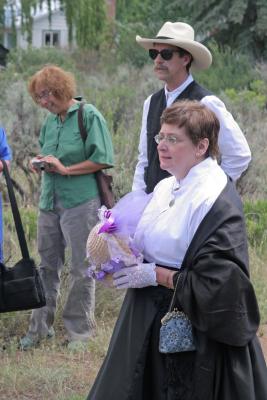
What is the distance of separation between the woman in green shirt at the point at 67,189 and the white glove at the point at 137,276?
2217 millimetres

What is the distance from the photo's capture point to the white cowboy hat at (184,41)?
5078mm

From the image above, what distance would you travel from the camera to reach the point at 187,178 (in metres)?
3.44

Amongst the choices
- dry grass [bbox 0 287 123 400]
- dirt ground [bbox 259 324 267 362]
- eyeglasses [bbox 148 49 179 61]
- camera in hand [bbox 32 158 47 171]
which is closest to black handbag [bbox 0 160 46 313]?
dry grass [bbox 0 287 123 400]

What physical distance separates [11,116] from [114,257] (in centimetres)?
791

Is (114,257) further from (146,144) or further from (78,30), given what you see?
(78,30)

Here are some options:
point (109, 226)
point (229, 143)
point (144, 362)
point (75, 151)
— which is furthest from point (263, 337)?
point (109, 226)

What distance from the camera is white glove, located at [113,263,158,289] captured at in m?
A: 3.41

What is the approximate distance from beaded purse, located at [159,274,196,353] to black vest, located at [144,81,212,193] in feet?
5.80

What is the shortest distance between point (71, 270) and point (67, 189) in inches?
23.3

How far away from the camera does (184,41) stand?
506cm

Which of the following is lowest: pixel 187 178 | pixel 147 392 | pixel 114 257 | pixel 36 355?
pixel 36 355

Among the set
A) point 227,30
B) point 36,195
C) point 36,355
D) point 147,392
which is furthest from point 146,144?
point 227,30

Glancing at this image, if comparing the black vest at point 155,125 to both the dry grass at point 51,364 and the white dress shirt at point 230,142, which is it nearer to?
the white dress shirt at point 230,142

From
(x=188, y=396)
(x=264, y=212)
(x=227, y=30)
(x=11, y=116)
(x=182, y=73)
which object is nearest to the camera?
(x=188, y=396)
